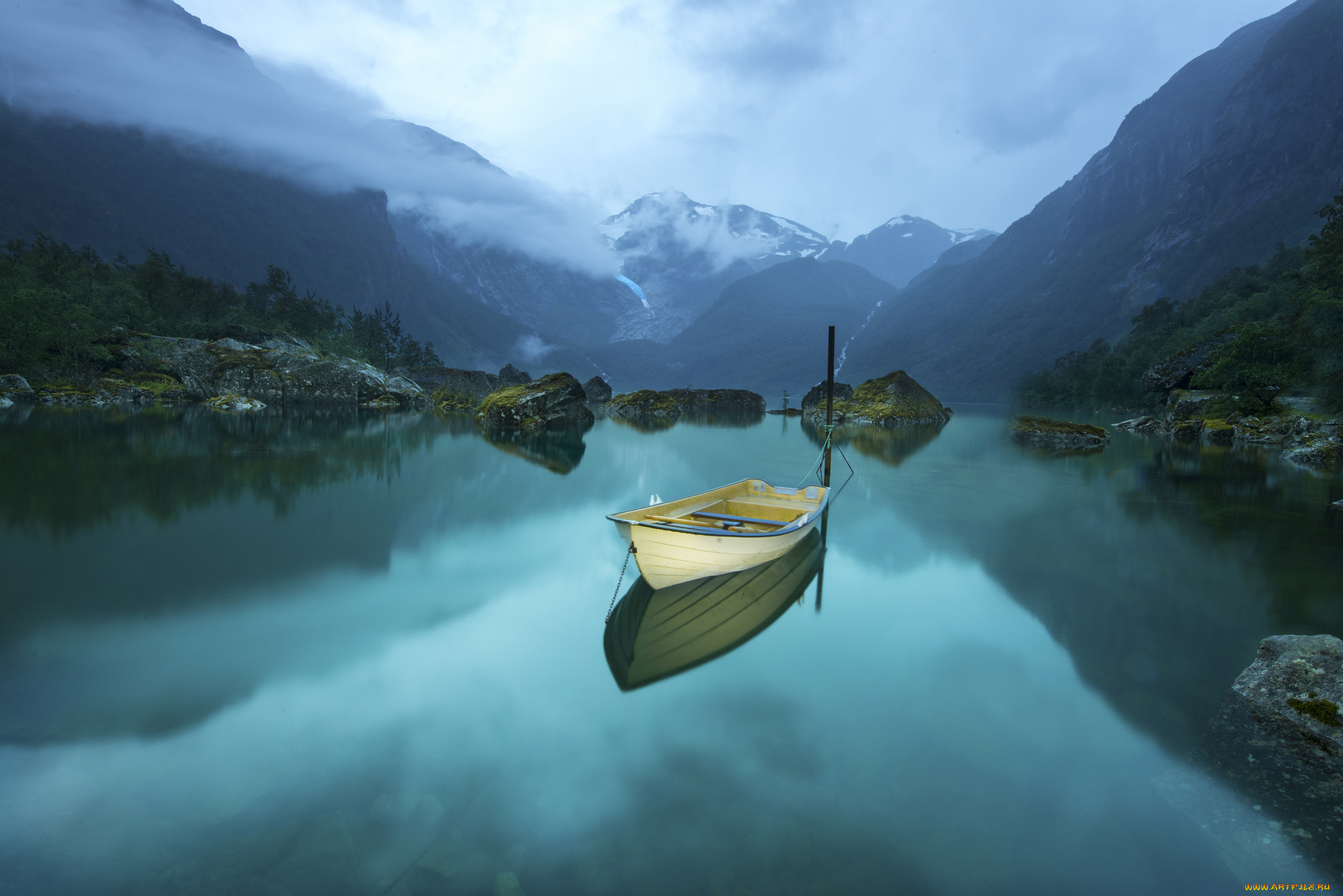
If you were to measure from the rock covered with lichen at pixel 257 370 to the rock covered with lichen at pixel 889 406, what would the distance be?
45.8m

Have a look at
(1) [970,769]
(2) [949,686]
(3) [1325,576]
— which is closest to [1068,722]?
(2) [949,686]

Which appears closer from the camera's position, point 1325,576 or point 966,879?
point 966,879

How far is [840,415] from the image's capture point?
5688 centimetres

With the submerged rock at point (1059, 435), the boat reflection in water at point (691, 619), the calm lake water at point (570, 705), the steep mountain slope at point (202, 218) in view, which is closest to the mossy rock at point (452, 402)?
the calm lake water at point (570, 705)

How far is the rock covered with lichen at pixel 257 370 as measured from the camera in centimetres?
5159

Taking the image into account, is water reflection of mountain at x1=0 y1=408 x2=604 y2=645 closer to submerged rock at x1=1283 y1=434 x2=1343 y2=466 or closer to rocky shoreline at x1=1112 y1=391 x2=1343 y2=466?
submerged rock at x1=1283 y1=434 x2=1343 y2=466

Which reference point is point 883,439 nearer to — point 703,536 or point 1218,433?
point 1218,433

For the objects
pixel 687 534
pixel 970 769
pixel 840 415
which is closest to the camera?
pixel 970 769

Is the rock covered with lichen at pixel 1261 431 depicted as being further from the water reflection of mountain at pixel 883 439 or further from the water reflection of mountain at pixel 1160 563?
the water reflection of mountain at pixel 883 439

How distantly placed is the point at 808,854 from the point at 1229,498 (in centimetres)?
2165

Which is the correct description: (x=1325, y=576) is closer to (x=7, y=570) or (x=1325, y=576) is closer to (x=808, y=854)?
(x=808, y=854)

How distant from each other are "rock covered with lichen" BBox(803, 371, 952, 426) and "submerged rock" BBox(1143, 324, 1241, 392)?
54.5 ft

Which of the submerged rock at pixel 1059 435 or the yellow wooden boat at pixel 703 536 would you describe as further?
the submerged rock at pixel 1059 435

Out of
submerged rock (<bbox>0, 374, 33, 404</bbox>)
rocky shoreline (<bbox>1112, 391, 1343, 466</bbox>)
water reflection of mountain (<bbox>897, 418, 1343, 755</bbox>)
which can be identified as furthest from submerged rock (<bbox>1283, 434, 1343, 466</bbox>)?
submerged rock (<bbox>0, 374, 33, 404</bbox>)
